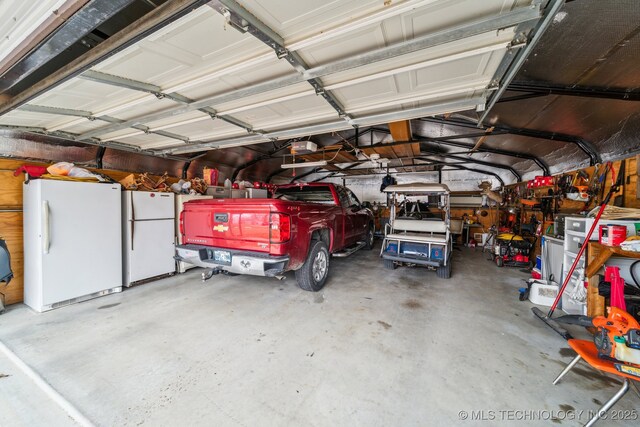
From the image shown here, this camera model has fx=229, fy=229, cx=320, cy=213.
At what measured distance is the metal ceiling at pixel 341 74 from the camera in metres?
1.50

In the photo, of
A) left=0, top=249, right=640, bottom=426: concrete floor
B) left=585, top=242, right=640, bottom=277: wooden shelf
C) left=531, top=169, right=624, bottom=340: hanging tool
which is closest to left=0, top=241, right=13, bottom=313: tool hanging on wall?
left=0, top=249, right=640, bottom=426: concrete floor

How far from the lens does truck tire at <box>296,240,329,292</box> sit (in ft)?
11.4

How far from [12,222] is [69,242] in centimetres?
92

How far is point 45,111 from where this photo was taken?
9.11ft

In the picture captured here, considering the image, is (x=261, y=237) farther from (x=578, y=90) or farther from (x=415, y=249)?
(x=578, y=90)

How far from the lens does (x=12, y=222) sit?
3215 millimetres

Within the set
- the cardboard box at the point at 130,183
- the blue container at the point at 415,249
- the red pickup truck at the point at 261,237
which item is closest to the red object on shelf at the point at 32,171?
the cardboard box at the point at 130,183

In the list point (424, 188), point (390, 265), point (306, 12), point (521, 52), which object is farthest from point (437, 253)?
point (306, 12)

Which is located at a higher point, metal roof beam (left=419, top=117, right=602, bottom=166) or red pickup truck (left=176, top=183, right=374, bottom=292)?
metal roof beam (left=419, top=117, right=602, bottom=166)

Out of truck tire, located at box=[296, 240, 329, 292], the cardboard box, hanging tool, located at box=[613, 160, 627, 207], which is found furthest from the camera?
the cardboard box

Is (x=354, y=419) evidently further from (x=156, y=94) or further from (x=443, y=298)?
(x=156, y=94)

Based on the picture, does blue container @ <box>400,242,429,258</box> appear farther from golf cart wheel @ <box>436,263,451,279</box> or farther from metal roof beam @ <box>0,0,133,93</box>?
metal roof beam @ <box>0,0,133,93</box>

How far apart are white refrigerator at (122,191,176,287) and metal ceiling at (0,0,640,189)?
3.66 feet

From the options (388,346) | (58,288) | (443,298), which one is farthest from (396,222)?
(58,288)
